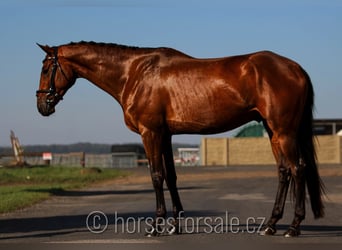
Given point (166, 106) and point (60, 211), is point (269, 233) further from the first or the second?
point (60, 211)

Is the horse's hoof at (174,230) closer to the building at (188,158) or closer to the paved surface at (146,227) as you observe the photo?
the paved surface at (146,227)

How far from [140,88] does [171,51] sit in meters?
0.75

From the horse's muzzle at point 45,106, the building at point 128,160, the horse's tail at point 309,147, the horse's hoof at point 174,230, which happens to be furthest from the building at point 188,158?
the horse's tail at point 309,147

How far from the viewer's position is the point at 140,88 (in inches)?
422

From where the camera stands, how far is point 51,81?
11172mm

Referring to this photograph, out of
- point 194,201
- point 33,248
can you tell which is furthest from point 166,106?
point 194,201

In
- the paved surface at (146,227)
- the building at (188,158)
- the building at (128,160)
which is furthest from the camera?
the building at (188,158)

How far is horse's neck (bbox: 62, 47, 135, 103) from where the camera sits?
36.4 feet

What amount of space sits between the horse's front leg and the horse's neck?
89cm

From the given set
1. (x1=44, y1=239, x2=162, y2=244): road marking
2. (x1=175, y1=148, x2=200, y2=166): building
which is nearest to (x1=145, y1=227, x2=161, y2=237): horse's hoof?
(x1=44, y1=239, x2=162, y2=244): road marking

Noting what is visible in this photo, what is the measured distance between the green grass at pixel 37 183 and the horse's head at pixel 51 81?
6.12 metres

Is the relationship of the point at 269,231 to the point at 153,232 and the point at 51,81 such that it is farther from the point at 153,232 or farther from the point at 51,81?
the point at 51,81

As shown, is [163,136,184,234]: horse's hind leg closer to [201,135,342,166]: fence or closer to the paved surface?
the paved surface

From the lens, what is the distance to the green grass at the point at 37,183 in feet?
64.5
